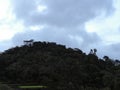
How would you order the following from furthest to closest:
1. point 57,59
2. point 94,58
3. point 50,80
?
point 94,58 → point 57,59 → point 50,80

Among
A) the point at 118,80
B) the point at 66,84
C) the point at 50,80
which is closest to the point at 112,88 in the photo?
the point at 118,80

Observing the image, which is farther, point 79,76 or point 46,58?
point 46,58

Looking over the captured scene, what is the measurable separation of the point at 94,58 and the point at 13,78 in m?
25.5

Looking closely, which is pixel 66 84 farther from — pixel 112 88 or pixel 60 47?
pixel 60 47

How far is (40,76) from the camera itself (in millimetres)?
89812

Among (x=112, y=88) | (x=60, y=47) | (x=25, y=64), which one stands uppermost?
(x=60, y=47)

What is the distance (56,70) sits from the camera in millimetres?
92250

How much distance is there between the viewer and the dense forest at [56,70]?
8412cm

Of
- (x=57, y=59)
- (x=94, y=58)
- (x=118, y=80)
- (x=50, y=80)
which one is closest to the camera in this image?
(x=118, y=80)

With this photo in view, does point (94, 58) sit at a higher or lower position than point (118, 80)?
higher

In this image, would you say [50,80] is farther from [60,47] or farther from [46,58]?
[60,47]

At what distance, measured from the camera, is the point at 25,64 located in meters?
92.4

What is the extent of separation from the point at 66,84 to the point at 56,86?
104 inches

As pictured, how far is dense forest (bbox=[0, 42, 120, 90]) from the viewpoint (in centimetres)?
8412
